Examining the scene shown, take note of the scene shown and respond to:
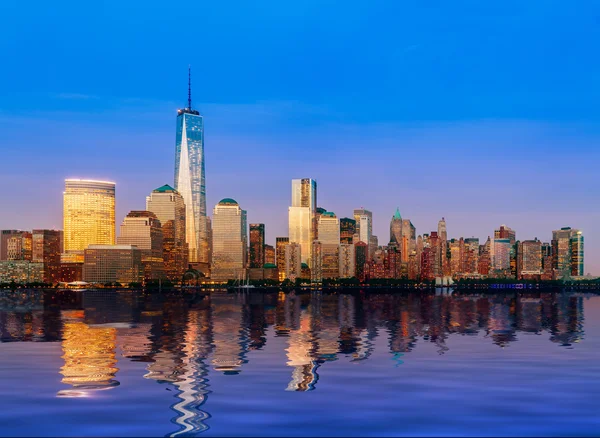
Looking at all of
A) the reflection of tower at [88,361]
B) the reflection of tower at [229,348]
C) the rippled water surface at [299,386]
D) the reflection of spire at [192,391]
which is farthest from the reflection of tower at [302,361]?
the reflection of tower at [88,361]

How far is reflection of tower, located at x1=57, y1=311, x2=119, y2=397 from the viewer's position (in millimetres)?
43312

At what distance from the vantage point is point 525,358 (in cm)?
5875

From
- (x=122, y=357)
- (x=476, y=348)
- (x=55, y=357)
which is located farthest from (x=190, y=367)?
(x=476, y=348)

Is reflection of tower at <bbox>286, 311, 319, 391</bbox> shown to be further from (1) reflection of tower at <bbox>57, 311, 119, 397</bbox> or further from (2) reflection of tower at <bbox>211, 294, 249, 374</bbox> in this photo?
(1) reflection of tower at <bbox>57, 311, 119, 397</bbox>

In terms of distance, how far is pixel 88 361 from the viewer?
5591cm

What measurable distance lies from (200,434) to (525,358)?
3513 cm

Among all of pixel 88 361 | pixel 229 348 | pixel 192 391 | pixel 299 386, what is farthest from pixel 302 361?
pixel 192 391

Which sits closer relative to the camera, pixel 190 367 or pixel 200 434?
pixel 200 434

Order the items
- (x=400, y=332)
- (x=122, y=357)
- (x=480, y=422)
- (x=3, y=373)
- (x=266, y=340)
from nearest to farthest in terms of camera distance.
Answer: (x=480, y=422)
(x=3, y=373)
(x=122, y=357)
(x=266, y=340)
(x=400, y=332)

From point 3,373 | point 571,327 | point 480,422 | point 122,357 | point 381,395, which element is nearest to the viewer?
point 480,422

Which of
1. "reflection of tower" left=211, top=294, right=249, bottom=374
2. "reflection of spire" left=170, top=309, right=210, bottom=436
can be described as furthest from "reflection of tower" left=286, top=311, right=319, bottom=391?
"reflection of spire" left=170, top=309, right=210, bottom=436

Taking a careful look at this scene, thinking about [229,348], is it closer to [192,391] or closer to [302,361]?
[302,361]

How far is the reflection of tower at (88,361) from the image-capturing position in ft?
142

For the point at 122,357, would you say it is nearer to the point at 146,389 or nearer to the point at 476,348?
the point at 146,389
